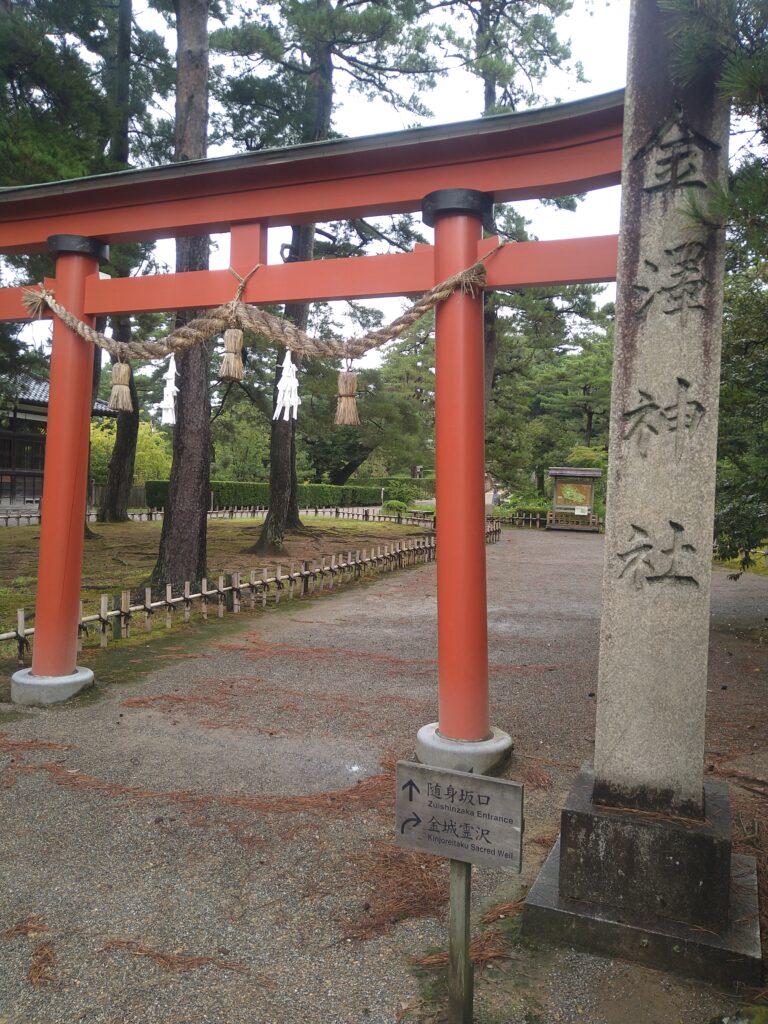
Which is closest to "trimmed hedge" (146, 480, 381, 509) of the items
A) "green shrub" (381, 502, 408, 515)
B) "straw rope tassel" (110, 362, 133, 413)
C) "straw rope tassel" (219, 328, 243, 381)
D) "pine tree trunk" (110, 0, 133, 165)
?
"green shrub" (381, 502, 408, 515)

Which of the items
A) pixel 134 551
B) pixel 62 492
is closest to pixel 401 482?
pixel 134 551

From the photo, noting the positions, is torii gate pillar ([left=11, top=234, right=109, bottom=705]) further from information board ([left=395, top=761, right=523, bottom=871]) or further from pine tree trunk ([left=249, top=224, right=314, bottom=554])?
pine tree trunk ([left=249, top=224, right=314, bottom=554])

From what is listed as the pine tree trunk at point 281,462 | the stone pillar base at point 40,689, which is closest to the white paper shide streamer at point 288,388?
the stone pillar base at point 40,689

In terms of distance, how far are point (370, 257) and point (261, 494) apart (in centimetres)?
3134

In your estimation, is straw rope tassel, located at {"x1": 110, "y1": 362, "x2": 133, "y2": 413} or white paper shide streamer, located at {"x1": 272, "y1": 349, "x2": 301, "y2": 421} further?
straw rope tassel, located at {"x1": 110, "y1": 362, "x2": 133, "y2": 413}

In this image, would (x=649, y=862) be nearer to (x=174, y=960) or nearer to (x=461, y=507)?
(x=174, y=960)

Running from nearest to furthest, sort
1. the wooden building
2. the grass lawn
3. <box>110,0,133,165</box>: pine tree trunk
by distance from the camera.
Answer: the grass lawn → <box>110,0,133,165</box>: pine tree trunk → the wooden building

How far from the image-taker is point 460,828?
2.24m

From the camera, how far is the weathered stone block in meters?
2.72

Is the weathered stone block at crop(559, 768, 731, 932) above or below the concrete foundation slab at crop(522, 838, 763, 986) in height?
above

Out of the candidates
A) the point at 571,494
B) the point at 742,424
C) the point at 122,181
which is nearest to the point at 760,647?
the point at 742,424

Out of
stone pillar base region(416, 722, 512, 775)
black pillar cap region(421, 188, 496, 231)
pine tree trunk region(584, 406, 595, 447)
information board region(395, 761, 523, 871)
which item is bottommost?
stone pillar base region(416, 722, 512, 775)

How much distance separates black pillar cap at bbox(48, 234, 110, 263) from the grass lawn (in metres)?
5.00

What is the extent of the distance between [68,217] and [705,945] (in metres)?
6.42
